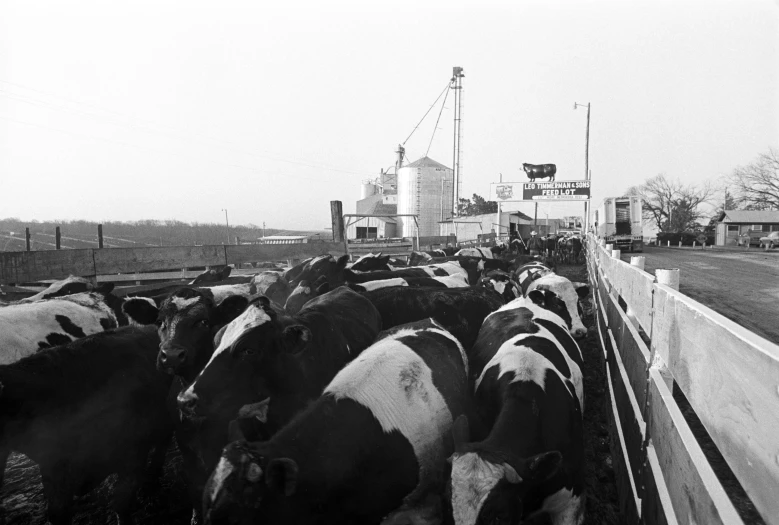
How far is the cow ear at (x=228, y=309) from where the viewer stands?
4258 mm

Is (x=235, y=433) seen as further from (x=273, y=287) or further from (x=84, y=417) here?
(x=273, y=287)

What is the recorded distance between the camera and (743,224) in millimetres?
56031

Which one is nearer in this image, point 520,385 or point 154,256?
point 520,385

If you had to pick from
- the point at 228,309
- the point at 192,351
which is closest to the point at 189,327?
the point at 192,351

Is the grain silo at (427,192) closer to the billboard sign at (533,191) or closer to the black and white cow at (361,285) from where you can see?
the billboard sign at (533,191)

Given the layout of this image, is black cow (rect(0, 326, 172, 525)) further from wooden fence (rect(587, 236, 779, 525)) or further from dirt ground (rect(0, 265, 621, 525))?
wooden fence (rect(587, 236, 779, 525))

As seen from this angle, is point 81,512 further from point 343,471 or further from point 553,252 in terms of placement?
point 553,252

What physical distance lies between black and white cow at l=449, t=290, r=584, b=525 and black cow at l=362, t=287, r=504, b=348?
1.16 meters

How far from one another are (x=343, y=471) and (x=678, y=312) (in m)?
1.83

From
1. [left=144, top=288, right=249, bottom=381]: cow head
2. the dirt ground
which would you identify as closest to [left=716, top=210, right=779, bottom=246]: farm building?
the dirt ground

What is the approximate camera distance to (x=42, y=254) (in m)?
7.09

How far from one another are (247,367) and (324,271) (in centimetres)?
510

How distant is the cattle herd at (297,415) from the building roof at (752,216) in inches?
2539

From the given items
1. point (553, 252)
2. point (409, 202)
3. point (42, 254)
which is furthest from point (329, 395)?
point (409, 202)
